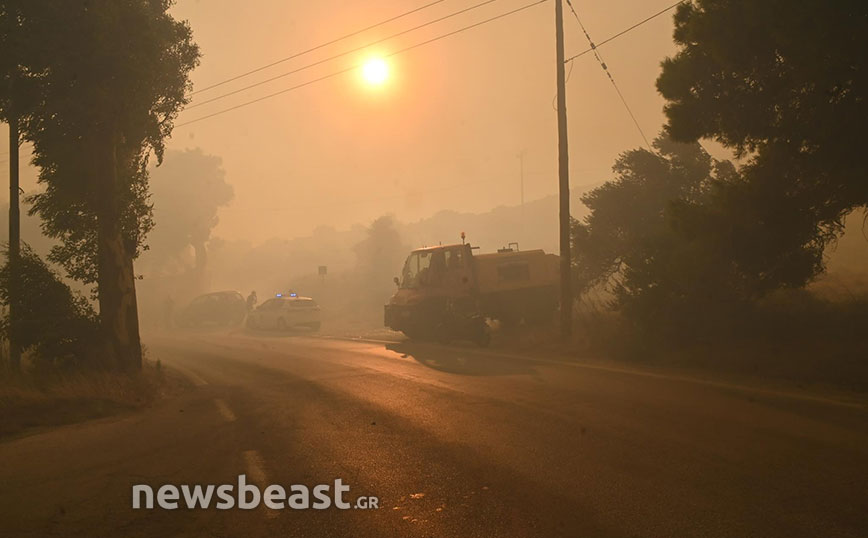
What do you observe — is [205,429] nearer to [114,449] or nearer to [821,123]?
[114,449]

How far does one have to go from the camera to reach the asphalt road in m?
4.96

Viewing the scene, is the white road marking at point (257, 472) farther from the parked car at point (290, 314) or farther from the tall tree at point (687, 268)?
the parked car at point (290, 314)

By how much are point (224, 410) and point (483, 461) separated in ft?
17.1

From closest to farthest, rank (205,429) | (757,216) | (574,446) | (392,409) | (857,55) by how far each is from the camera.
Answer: (574,446) → (205,429) → (392,409) → (857,55) → (757,216)

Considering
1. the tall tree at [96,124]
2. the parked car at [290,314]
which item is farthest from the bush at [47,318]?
the parked car at [290,314]

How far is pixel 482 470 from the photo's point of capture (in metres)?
6.22

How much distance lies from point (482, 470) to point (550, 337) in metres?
12.8

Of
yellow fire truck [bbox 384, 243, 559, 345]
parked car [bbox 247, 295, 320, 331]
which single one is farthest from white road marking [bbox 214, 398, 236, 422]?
parked car [bbox 247, 295, 320, 331]

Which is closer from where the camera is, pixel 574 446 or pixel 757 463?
pixel 757 463

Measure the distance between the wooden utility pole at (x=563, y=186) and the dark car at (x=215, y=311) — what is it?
97.5ft

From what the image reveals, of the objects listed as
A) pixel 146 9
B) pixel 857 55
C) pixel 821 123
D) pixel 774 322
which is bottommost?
pixel 774 322

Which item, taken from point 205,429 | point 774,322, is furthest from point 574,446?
point 774,322

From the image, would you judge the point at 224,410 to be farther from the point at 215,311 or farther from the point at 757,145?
the point at 215,311

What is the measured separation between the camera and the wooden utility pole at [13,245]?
13.1 m
